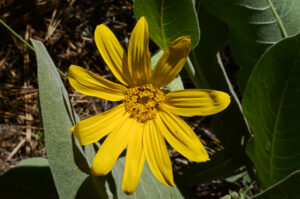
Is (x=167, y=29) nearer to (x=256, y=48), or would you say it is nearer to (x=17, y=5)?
(x=256, y=48)

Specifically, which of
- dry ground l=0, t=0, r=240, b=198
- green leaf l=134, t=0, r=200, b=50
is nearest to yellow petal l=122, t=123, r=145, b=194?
green leaf l=134, t=0, r=200, b=50

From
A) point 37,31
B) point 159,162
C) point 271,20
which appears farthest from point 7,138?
point 271,20

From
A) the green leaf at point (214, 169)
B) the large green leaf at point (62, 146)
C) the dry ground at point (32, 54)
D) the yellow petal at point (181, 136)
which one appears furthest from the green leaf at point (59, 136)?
the dry ground at point (32, 54)

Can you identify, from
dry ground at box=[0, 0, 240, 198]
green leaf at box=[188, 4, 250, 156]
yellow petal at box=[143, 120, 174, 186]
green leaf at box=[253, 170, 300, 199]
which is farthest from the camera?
dry ground at box=[0, 0, 240, 198]

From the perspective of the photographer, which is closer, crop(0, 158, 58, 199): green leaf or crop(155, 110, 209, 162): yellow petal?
crop(155, 110, 209, 162): yellow petal

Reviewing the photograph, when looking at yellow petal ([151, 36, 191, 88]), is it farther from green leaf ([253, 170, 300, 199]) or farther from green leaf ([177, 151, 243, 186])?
green leaf ([177, 151, 243, 186])

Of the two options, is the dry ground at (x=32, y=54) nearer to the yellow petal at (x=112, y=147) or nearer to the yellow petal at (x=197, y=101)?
the yellow petal at (x=112, y=147)

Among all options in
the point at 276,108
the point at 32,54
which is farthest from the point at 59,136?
the point at 32,54

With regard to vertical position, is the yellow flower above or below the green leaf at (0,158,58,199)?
above
